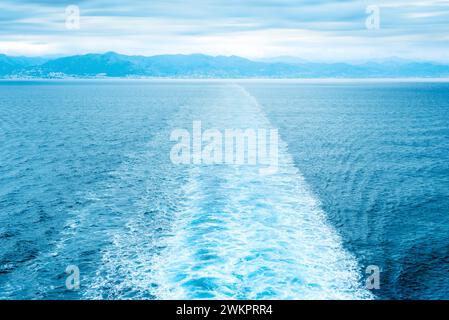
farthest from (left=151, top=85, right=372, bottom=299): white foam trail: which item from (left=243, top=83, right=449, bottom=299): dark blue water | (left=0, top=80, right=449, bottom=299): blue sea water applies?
(left=243, top=83, right=449, bottom=299): dark blue water

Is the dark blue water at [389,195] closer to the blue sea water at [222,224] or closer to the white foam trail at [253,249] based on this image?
the blue sea water at [222,224]

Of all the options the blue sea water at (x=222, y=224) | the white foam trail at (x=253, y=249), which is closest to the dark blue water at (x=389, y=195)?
the blue sea water at (x=222, y=224)

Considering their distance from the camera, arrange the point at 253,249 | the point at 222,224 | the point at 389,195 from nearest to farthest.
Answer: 1. the point at 253,249
2. the point at 222,224
3. the point at 389,195

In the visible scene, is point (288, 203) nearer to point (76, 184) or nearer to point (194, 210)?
point (194, 210)

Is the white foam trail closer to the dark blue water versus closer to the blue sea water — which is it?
the blue sea water

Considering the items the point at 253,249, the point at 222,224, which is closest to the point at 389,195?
the point at 222,224

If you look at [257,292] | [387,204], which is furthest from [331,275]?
[387,204]

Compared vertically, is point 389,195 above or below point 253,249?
above

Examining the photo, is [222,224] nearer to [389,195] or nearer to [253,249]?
[253,249]
